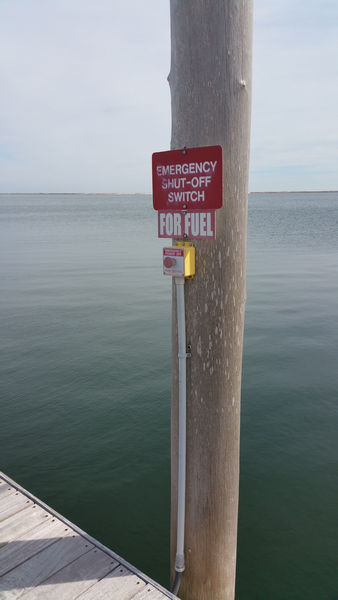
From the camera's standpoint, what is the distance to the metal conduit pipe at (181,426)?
253cm

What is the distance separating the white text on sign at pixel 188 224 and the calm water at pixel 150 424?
3.09 meters

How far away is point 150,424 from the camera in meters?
6.01

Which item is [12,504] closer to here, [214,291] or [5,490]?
[5,490]

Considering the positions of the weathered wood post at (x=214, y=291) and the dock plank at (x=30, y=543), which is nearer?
the weathered wood post at (x=214, y=291)

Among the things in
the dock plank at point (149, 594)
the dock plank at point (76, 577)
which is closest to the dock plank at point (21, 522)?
the dock plank at point (76, 577)

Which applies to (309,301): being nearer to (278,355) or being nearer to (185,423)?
(278,355)

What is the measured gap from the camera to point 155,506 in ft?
15.1

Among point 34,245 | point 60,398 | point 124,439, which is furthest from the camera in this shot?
point 34,245

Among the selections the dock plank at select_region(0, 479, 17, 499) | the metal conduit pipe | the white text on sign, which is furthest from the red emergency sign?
the dock plank at select_region(0, 479, 17, 499)

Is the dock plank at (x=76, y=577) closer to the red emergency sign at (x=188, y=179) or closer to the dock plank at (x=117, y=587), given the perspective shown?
the dock plank at (x=117, y=587)

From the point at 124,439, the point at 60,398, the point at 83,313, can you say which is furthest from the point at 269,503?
the point at 83,313

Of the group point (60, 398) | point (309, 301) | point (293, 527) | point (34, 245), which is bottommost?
point (293, 527)

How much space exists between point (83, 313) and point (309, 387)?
587cm

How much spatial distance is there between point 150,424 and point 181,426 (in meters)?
3.50
